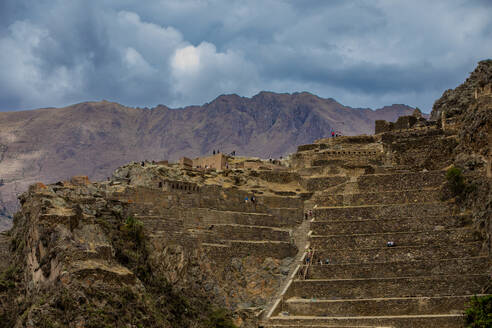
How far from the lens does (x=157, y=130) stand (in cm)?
11912

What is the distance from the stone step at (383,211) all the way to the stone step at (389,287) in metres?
5.85

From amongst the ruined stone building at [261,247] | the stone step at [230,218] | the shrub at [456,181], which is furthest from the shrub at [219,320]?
the shrub at [456,181]

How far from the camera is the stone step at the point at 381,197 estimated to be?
46.3m

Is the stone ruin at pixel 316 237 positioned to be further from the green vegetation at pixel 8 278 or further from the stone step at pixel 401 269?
the green vegetation at pixel 8 278

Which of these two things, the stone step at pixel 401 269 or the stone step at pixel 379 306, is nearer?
the stone step at pixel 379 306

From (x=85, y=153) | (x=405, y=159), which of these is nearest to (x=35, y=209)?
(x=405, y=159)

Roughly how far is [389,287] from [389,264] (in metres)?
1.78

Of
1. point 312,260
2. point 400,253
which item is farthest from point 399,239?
point 312,260

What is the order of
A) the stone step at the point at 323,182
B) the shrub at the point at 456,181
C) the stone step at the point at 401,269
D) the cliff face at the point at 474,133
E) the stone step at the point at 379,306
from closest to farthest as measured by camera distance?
1. the stone step at the point at 379,306
2. the stone step at the point at 401,269
3. the cliff face at the point at 474,133
4. the shrub at the point at 456,181
5. the stone step at the point at 323,182

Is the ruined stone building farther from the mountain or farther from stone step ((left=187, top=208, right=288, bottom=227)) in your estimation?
the mountain

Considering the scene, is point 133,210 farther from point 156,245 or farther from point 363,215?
point 363,215

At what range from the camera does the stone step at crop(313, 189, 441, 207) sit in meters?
46.3

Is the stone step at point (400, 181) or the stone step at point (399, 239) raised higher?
the stone step at point (400, 181)

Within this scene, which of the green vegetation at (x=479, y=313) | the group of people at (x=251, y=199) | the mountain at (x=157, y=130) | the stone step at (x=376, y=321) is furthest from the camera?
the mountain at (x=157, y=130)
